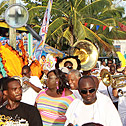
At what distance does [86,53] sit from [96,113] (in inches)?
326

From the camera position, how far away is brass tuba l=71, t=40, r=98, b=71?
1098cm

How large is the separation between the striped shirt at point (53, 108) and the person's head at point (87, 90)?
88 cm

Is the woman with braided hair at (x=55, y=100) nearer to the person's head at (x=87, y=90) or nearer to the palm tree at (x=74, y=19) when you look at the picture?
the person's head at (x=87, y=90)

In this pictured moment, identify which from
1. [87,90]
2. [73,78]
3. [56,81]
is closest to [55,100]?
[56,81]

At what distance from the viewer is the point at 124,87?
573 cm

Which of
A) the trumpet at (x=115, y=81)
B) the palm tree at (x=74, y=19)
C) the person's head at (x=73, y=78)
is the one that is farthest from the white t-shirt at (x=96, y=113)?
the palm tree at (x=74, y=19)

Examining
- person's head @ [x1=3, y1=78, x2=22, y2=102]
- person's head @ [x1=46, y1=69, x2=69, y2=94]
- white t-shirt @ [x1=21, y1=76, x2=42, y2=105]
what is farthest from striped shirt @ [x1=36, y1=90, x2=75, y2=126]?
white t-shirt @ [x1=21, y1=76, x2=42, y2=105]

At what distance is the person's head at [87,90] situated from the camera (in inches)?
131

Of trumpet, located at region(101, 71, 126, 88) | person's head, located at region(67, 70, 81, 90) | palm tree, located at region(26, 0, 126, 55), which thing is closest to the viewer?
person's head, located at region(67, 70, 81, 90)

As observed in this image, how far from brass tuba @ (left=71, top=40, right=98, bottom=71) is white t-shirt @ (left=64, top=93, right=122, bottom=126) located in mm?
7289

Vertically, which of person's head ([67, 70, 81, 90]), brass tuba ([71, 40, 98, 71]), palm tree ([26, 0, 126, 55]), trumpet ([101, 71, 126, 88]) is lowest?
trumpet ([101, 71, 126, 88])

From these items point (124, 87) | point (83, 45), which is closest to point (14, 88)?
point (124, 87)

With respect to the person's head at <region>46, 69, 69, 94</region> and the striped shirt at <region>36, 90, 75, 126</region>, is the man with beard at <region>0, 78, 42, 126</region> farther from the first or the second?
the person's head at <region>46, 69, 69, 94</region>

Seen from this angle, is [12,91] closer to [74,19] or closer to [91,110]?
[91,110]
